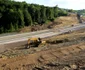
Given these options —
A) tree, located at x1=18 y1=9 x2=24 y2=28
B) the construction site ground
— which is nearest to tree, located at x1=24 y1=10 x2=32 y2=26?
tree, located at x1=18 y1=9 x2=24 y2=28

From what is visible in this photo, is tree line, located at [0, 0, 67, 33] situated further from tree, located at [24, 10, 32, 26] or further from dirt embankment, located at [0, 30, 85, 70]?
dirt embankment, located at [0, 30, 85, 70]

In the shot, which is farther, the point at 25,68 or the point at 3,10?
the point at 3,10

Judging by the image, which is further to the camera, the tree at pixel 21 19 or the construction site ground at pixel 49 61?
the tree at pixel 21 19

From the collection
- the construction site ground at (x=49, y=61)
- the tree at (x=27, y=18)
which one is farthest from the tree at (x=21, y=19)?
the construction site ground at (x=49, y=61)

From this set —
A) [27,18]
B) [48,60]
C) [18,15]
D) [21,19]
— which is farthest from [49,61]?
[27,18]

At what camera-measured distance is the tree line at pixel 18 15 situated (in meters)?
59.1

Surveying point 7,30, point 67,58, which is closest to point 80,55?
point 67,58

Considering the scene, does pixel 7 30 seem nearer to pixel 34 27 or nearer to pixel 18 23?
pixel 18 23

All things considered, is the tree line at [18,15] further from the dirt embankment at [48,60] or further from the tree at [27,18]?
the dirt embankment at [48,60]

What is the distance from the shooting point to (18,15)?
196 feet

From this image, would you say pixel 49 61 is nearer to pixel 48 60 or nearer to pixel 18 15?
pixel 48 60

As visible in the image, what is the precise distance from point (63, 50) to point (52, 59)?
463 centimetres

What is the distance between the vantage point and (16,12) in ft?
195

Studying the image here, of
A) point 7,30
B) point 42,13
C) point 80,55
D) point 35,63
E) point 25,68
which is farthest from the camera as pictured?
point 42,13
